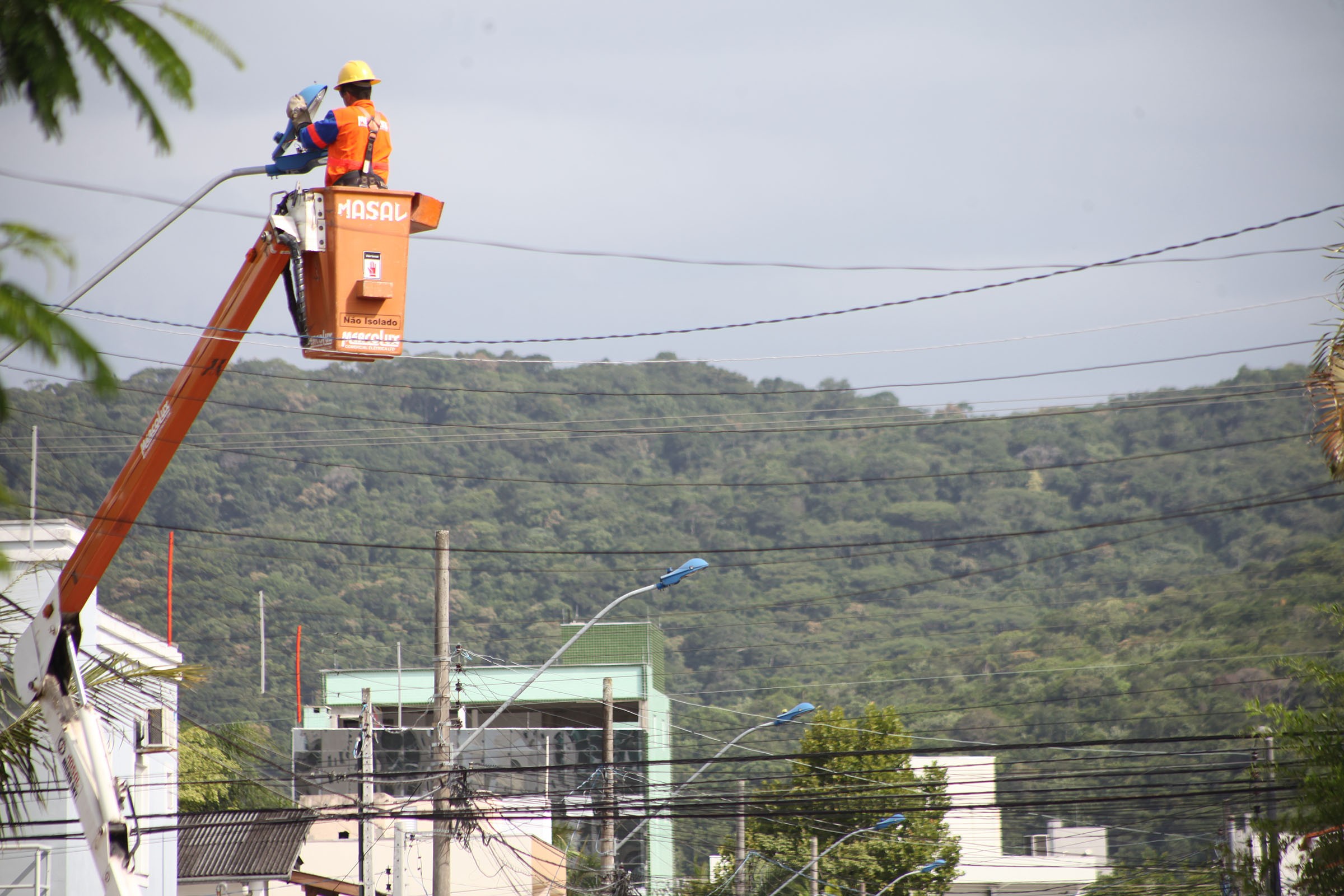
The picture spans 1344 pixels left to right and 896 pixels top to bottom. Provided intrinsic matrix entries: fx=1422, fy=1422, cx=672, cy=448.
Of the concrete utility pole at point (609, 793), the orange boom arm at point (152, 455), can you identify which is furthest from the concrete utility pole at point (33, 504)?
the concrete utility pole at point (609, 793)

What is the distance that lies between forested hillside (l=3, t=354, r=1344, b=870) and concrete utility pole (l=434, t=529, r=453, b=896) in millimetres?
18407

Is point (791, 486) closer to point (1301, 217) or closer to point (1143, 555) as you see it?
point (1143, 555)

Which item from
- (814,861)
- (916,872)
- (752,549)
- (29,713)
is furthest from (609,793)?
(752,549)

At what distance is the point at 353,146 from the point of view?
11258 mm

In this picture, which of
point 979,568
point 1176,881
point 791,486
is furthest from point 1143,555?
point 1176,881

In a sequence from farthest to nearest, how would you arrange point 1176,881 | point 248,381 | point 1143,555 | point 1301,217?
point 248,381 < point 1143,555 < point 1176,881 < point 1301,217

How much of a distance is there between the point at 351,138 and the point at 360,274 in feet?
3.91

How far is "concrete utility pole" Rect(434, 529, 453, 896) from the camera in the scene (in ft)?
65.9

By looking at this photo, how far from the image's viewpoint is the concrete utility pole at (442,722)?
20.1 meters

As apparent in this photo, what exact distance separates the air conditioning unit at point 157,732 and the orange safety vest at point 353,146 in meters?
16.5

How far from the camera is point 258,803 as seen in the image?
6312cm

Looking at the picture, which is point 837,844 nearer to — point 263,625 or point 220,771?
point 220,771

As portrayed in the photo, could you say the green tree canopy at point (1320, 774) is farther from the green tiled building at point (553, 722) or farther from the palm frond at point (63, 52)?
the green tiled building at point (553, 722)

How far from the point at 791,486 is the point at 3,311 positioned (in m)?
121
